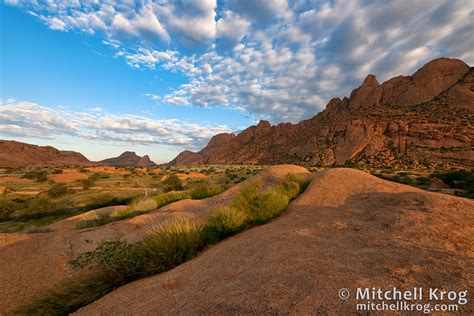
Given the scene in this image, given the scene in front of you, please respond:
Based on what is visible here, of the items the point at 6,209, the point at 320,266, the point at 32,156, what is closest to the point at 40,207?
the point at 6,209

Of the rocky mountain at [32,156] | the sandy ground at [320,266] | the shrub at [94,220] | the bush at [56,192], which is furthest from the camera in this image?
the rocky mountain at [32,156]

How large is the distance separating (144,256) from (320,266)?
3808 mm

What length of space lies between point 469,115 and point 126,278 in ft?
246

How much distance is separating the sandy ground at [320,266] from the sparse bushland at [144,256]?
44cm

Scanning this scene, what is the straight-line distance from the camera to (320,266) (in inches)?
141

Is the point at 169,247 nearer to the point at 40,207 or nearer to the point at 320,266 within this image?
the point at 320,266

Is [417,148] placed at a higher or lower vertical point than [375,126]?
A: lower

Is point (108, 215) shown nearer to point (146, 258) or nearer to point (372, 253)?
point (146, 258)

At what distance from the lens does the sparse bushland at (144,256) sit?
4391mm

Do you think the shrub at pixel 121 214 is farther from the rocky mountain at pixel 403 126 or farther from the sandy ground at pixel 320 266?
the rocky mountain at pixel 403 126

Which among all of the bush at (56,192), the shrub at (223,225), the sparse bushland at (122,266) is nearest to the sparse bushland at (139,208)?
the sparse bushland at (122,266)

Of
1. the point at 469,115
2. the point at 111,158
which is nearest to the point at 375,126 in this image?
the point at 469,115

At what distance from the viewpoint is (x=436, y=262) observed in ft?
11.2

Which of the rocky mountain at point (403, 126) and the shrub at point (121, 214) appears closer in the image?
the shrub at point (121, 214)
